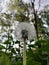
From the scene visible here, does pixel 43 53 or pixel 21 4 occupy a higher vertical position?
pixel 21 4

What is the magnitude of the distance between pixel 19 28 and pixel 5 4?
6.51ft

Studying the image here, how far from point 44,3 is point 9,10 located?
0.50 meters

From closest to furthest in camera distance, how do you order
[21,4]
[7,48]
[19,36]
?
[19,36], [7,48], [21,4]

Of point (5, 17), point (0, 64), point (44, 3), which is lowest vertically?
point (0, 64)

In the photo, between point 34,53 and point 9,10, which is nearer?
point 34,53

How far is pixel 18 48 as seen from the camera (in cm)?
83

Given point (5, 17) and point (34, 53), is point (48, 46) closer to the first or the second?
point (34, 53)

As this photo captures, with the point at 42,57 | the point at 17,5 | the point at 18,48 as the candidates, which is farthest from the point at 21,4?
the point at 42,57

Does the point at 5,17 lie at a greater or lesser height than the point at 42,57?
greater

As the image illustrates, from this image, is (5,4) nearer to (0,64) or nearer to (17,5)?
(17,5)

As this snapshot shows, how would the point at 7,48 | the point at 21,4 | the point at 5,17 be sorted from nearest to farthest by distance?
1. the point at 7,48
2. the point at 5,17
3. the point at 21,4

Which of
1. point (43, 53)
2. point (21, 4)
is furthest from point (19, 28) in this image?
point (21, 4)

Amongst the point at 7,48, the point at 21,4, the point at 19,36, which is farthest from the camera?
the point at 21,4

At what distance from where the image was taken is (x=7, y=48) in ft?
2.54
